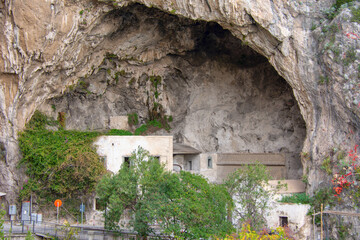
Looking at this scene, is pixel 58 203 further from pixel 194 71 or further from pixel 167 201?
pixel 194 71

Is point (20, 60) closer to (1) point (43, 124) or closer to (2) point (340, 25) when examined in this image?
(1) point (43, 124)

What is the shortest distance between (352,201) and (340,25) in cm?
924

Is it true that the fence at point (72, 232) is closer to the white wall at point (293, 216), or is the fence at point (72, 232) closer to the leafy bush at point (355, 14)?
the white wall at point (293, 216)

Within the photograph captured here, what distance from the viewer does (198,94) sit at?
34812 millimetres

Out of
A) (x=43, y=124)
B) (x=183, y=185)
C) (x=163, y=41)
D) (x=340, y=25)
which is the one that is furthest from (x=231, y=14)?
(x=43, y=124)

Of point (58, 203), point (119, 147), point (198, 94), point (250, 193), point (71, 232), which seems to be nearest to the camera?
point (71, 232)

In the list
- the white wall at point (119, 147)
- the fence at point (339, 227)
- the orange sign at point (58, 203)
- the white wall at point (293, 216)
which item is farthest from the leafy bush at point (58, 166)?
the fence at point (339, 227)

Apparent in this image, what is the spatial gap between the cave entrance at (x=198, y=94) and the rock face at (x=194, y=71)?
77 millimetres

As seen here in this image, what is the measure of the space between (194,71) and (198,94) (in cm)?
182

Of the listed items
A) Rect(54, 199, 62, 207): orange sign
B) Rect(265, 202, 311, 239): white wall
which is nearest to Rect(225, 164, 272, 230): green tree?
Rect(265, 202, 311, 239): white wall

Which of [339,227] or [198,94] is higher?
[198,94]

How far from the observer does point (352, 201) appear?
2288 cm

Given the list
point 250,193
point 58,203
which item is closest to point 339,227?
point 250,193

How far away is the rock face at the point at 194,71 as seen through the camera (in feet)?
78.8
